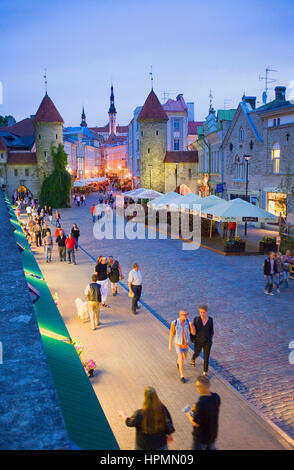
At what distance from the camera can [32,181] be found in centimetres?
5638

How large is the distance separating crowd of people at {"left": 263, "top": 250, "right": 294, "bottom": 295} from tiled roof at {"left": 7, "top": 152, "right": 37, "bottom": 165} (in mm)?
46449

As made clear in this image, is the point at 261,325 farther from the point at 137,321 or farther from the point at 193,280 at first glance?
the point at 193,280

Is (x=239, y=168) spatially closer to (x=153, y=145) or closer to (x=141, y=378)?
(x=153, y=145)

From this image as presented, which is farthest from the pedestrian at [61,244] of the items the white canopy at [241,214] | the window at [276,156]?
the window at [276,156]

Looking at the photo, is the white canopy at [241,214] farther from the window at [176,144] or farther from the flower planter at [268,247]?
the window at [176,144]

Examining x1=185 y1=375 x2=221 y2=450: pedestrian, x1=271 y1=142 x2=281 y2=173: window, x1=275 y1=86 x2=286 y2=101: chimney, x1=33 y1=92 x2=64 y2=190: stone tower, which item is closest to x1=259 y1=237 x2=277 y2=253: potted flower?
x1=271 y1=142 x2=281 y2=173: window

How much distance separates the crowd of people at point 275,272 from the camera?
45.1ft

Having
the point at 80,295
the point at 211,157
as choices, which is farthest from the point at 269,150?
the point at 80,295

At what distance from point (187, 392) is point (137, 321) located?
13.5 ft

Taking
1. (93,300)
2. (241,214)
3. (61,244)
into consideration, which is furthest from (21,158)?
(93,300)

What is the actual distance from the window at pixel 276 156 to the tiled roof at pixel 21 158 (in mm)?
35079

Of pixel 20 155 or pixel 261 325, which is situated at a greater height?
pixel 20 155

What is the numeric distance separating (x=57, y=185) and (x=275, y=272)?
42.0m

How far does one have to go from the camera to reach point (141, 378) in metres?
8.09
